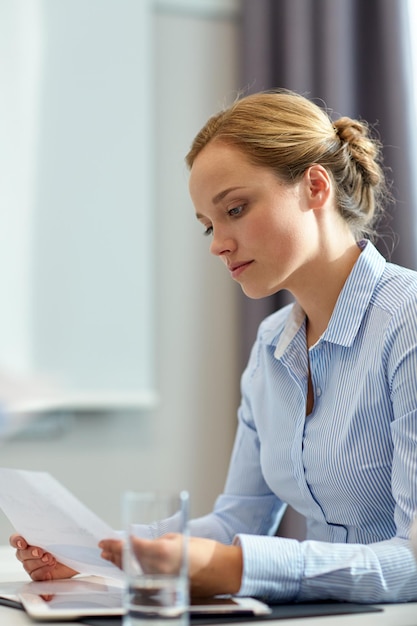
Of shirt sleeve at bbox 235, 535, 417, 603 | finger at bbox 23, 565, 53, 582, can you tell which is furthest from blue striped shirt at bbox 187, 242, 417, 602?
finger at bbox 23, 565, 53, 582

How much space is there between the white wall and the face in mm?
1332

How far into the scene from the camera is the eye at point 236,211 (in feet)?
4.75

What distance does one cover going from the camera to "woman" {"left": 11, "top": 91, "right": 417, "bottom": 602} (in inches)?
51.2

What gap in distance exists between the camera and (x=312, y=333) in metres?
1.54

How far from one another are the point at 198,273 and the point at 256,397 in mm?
1334

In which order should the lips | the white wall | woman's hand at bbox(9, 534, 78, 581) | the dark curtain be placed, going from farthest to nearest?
1. the white wall
2. the dark curtain
3. the lips
4. woman's hand at bbox(9, 534, 78, 581)

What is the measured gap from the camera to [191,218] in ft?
9.52

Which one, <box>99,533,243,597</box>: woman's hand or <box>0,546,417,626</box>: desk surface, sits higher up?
<box>99,533,243,597</box>: woman's hand

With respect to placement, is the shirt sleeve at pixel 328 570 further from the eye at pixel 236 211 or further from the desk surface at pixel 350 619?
the eye at pixel 236 211

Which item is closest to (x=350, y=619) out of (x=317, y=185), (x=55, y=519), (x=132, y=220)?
(x=55, y=519)

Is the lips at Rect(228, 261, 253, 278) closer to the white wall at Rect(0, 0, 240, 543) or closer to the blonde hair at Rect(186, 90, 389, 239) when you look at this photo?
the blonde hair at Rect(186, 90, 389, 239)

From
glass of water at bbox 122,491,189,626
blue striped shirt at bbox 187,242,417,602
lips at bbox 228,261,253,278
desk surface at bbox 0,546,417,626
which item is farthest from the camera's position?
lips at bbox 228,261,253,278

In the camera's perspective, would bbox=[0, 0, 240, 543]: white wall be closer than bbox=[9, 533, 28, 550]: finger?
No

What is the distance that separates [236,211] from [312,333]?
0.82 feet
